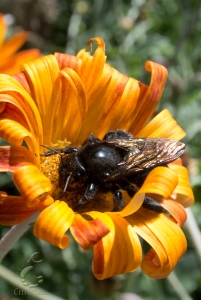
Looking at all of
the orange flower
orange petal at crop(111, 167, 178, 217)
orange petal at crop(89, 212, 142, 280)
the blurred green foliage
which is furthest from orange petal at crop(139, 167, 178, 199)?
the orange flower

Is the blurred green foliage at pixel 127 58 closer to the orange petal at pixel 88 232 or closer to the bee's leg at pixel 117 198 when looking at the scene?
the bee's leg at pixel 117 198

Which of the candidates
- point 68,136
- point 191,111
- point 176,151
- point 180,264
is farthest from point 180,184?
point 191,111

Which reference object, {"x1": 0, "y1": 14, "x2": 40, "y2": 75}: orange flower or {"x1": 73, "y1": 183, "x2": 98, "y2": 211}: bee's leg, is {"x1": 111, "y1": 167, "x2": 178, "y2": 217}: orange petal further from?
{"x1": 0, "y1": 14, "x2": 40, "y2": 75}: orange flower

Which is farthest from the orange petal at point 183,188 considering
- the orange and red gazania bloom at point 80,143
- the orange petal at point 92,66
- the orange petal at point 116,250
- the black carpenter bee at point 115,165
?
the orange petal at point 92,66

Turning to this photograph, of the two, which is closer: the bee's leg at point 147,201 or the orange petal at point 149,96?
the bee's leg at point 147,201

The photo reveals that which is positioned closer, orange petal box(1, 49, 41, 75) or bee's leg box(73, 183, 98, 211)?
bee's leg box(73, 183, 98, 211)

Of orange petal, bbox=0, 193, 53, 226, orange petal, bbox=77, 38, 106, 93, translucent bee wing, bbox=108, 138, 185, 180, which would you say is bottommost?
orange petal, bbox=0, 193, 53, 226
